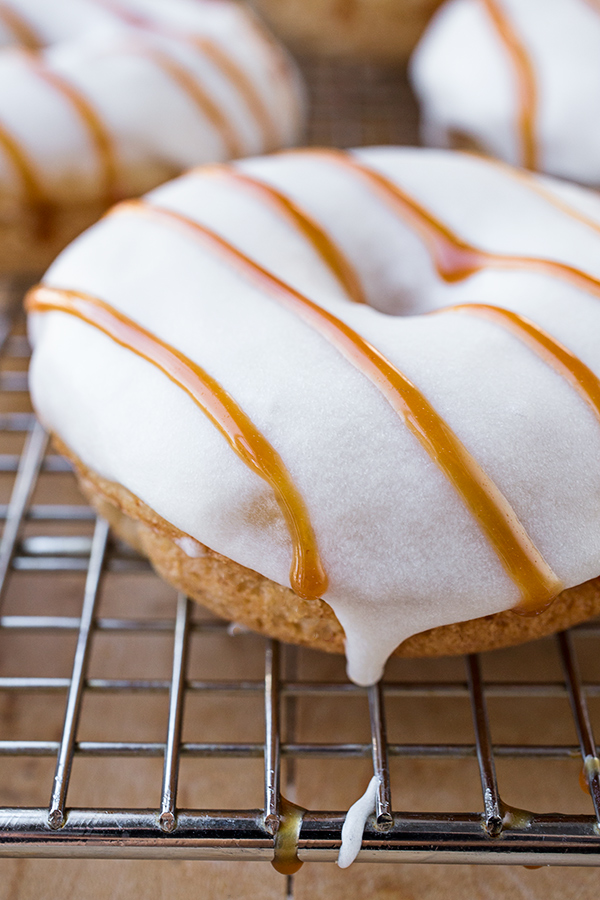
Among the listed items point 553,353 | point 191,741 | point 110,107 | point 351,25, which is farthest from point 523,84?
point 191,741

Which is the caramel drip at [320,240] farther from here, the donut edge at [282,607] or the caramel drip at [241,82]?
the caramel drip at [241,82]

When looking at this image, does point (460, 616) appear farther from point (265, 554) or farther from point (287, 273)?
point (287, 273)

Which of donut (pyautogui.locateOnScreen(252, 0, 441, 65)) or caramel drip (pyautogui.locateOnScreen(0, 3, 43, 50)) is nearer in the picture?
caramel drip (pyautogui.locateOnScreen(0, 3, 43, 50))

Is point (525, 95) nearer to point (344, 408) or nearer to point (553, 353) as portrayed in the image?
point (553, 353)

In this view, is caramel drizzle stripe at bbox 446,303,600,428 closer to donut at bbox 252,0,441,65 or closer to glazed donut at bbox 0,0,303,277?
glazed donut at bbox 0,0,303,277

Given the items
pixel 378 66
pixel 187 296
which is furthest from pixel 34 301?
pixel 378 66

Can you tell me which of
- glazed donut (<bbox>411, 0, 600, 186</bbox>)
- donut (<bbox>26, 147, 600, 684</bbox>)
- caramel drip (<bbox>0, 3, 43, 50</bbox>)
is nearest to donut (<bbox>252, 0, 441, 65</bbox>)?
glazed donut (<bbox>411, 0, 600, 186</bbox>)

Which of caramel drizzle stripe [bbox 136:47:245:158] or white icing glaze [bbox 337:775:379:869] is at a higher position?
caramel drizzle stripe [bbox 136:47:245:158]
